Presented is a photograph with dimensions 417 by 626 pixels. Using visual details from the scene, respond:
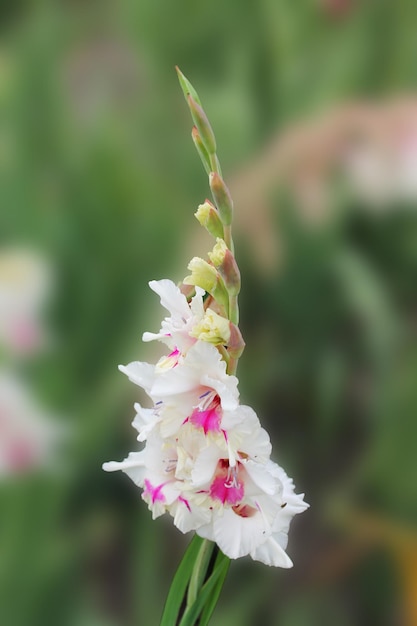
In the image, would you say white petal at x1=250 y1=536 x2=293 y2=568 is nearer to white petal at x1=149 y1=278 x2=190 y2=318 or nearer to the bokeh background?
white petal at x1=149 y1=278 x2=190 y2=318

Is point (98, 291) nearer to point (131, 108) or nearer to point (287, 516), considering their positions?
point (131, 108)

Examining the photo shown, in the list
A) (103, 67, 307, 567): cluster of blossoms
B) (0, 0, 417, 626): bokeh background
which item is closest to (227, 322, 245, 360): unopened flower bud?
(103, 67, 307, 567): cluster of blossoms

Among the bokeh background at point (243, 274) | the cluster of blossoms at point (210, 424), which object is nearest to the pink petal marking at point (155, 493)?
the cluster of blossoms at point (210, 424)

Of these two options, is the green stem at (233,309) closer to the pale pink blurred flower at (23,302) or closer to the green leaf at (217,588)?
the green leaf at (217,588)

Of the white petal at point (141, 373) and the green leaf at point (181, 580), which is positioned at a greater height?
the white petal at point (141, 373)

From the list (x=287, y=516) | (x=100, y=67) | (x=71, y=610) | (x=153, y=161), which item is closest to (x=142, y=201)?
(x=153, y=161)

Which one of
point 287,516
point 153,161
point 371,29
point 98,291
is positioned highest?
point 371,29

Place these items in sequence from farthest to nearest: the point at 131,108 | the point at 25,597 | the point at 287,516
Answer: the point at 131,108, the point at 25,597, the point at 287,516
